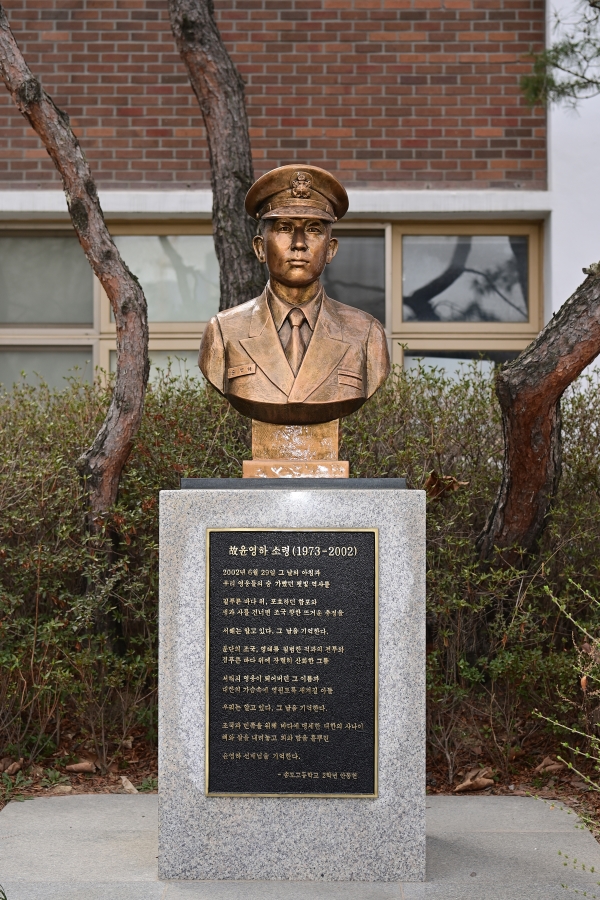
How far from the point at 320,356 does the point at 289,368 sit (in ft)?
0.49

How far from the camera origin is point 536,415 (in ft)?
19.3

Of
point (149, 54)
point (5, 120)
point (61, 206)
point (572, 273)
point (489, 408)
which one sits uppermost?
point (149, 54)

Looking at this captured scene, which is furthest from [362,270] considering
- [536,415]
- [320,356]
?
[320,356]

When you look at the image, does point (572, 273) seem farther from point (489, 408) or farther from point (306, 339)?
point (306, 339)

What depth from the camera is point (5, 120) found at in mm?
9078

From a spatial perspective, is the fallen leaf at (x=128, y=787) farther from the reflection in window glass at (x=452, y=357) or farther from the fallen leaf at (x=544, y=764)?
the reflection in window glass at (x=452, y=357)

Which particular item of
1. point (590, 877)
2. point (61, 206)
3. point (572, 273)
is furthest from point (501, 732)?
point (61, 206)

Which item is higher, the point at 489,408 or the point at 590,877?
the point at 489,408

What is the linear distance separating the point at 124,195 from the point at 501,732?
17.4 ft

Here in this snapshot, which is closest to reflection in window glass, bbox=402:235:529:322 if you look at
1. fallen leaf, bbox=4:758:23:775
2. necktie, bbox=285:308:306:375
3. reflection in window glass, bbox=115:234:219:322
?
reflection in window glass, bbox=115:234:219:322

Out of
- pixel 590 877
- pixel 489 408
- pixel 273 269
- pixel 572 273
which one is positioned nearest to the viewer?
pixel 590 877

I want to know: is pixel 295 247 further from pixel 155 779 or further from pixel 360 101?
pixel 360 101

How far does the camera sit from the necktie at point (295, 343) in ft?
15.9

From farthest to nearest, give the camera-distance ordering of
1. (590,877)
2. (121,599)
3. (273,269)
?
(121,599)
(273,269)
(590,877)
